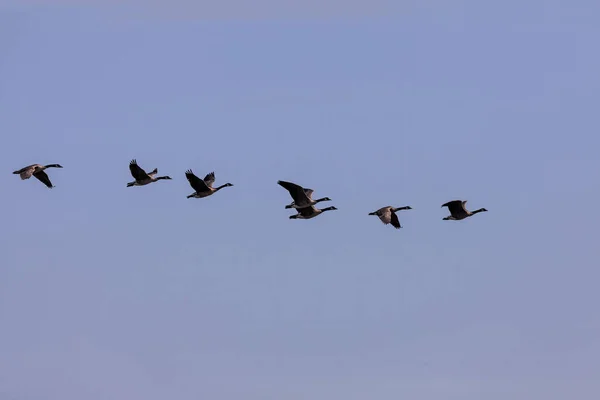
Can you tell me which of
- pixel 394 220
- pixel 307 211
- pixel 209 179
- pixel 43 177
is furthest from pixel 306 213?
pixel 43 177

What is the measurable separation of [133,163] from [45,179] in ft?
17.5

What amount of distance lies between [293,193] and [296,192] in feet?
0.80

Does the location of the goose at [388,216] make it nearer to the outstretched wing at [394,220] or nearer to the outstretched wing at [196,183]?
the outstretched wing at [394,220]

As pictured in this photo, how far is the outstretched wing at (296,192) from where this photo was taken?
239 ft

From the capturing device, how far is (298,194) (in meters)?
73.7

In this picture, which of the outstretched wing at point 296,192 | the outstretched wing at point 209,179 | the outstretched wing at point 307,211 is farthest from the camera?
the outstretched wing at point 209,179

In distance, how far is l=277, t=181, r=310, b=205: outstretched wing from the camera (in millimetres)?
72812

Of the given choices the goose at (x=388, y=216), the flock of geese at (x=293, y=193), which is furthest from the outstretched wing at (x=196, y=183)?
the goose at (x=388, y=216)

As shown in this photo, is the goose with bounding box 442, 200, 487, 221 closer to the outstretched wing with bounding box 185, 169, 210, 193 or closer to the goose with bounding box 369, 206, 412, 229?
the goose with bounding box 369, 206, 412, 229

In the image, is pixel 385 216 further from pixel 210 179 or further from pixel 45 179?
pixel 45 179

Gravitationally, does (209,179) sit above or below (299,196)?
above

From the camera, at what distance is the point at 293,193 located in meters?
73.8

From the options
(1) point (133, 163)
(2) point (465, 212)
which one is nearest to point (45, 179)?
(1) point (133, 163)

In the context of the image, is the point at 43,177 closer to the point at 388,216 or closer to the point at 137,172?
the point at 137,172
